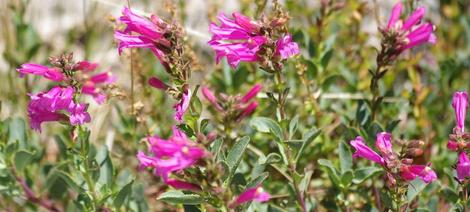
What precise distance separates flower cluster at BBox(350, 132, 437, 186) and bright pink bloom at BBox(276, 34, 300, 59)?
385 mm

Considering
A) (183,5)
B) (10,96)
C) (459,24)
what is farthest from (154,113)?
(459,24)

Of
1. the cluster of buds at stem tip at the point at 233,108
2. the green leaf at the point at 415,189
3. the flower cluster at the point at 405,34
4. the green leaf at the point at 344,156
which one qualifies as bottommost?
the green leaf at the point at 415,189

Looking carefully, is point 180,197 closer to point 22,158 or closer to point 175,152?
point 175,152

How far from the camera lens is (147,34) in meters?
2.18

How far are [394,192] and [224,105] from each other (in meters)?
0.68

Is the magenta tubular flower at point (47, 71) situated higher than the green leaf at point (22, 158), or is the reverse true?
the magenta tubular flower at point (47, 71)

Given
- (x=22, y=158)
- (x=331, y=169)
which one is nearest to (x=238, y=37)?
(x=331, y=169)

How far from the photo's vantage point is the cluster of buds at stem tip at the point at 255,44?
219 centimetres

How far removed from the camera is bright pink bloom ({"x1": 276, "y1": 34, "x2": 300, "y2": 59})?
2186mm

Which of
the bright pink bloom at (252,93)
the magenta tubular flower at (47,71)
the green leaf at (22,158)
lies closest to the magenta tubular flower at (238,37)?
the bright pink bloom at (252,93)

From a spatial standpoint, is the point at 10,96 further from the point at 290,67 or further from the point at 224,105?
the point at 224,105

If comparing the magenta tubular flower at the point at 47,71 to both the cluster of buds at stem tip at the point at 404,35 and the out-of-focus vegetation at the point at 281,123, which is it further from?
the cluster of buds at stem tip at the point at 404,35

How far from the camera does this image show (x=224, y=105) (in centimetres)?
231

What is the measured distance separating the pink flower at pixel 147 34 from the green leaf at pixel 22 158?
784mm
